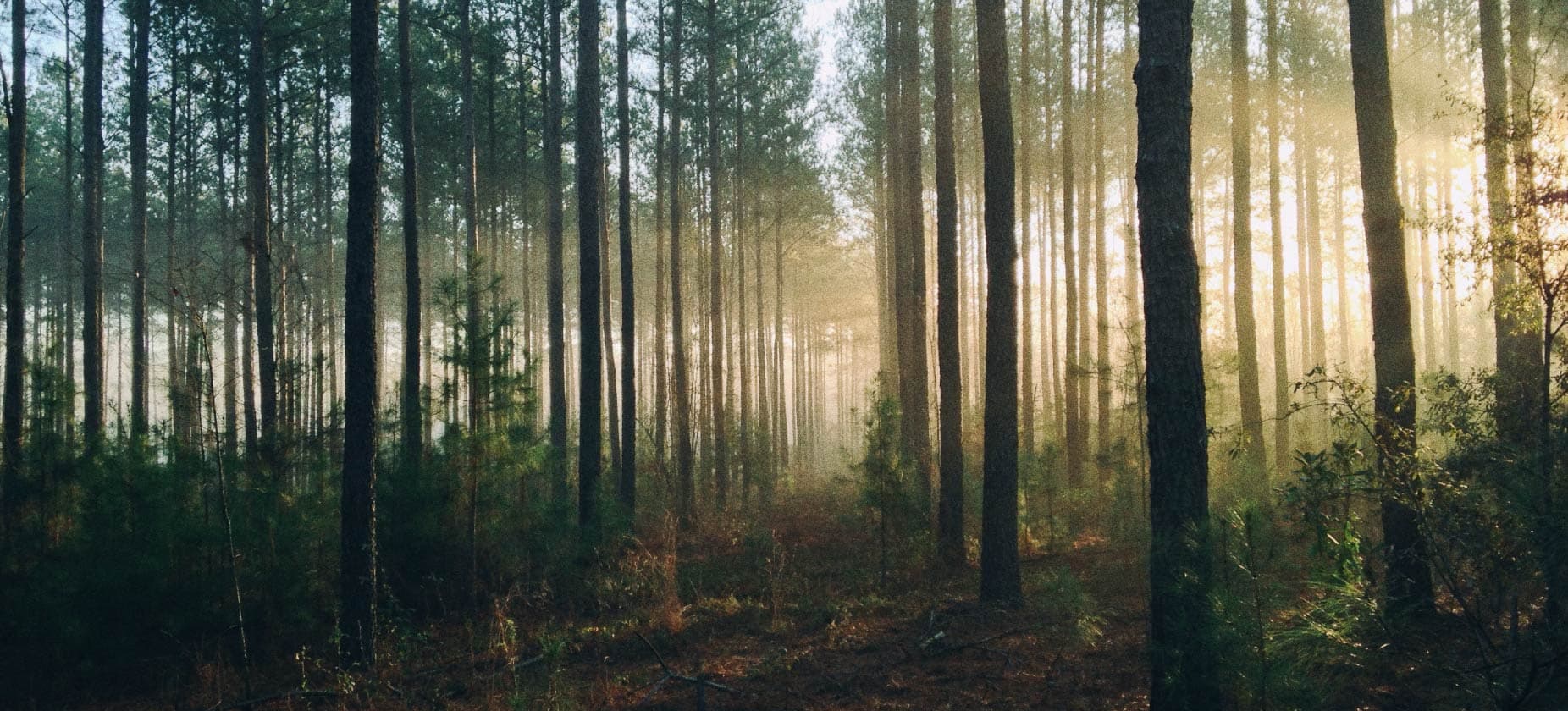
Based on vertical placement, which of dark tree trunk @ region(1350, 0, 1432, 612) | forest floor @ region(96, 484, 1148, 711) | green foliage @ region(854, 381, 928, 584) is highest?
dark tree trunk @ region(1350, 0, 1432, 612)

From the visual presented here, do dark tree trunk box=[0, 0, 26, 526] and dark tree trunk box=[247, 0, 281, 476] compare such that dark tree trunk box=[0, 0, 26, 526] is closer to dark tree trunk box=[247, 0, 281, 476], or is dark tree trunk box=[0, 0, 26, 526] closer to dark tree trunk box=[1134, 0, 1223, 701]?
dark tree trunk box=[247, 0, 281, 476]

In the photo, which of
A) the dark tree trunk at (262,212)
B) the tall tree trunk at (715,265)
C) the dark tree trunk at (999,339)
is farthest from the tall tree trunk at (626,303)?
the dark tree trunk at (999,339)

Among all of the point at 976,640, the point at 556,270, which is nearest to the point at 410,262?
the point at 556,270

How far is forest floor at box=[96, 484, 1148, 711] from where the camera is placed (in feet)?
20.0

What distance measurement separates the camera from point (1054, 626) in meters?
7.79

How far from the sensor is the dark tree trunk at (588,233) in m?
11.9

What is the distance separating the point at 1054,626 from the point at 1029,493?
5383 millimetres

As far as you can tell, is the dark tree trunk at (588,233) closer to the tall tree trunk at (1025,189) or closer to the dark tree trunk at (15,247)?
the dark tree trunk at (15,247)

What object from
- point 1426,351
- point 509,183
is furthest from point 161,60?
point 1426,351

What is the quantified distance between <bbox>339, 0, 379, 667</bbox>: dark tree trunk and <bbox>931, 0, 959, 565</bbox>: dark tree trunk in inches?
258

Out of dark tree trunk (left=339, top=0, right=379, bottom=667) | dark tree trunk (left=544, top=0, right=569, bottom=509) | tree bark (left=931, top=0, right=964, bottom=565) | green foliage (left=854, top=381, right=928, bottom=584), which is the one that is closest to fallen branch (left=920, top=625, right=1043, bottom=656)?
green foliage (left=854, top=381, right=928, bottom=584)

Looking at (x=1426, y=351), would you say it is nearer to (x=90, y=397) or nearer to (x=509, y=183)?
(x=509, y=183)

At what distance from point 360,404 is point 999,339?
6446 mm

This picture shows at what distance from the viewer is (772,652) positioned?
7.48 metres
